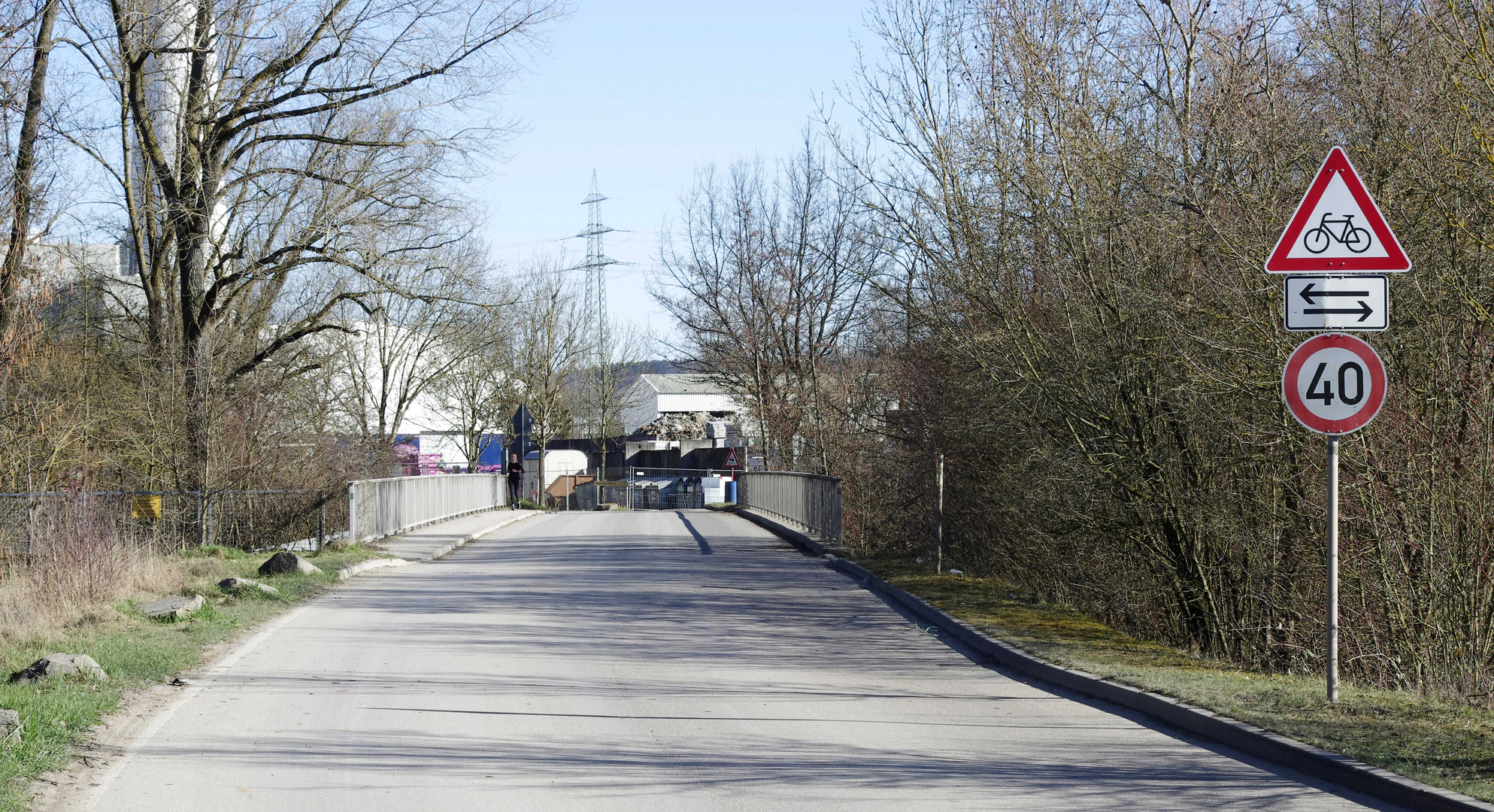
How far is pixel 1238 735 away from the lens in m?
7.31

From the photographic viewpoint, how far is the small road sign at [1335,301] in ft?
26.3

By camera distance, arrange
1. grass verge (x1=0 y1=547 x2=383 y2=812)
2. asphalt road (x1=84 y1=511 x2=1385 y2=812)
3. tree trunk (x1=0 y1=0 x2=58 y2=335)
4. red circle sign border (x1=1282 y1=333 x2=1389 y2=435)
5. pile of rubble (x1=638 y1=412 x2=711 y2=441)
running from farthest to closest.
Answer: pile of rubble (x1=638 y1=412 x2=711 y2=441) → tree trunk (x1=0 y1=0 x2=58 y2=335) → red circle sign border (x1=1282 y1=333 x2=1389 y2=435) → grass verge (x1=0 y1=547 x2=383 y2=812) → asphalt road (x1=84 y1=511 x2=1385 y2=812)

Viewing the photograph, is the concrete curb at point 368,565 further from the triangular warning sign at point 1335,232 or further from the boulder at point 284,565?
the triangular warning sign at point 1335,232

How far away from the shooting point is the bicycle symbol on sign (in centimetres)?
801

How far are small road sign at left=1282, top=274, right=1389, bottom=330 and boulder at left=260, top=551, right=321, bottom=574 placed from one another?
43.4 feet

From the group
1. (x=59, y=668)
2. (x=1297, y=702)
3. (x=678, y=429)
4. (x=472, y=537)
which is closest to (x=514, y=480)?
(x=472, y=537)

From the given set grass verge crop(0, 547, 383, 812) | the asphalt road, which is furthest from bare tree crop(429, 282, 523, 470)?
the asphalt road

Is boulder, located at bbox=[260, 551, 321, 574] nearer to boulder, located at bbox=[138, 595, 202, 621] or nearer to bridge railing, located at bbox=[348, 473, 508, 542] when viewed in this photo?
boulder, located at bbox=[138, 595, 202, 621]

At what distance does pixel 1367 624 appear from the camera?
10445 millimetres

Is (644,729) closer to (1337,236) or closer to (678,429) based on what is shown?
(1337,236)

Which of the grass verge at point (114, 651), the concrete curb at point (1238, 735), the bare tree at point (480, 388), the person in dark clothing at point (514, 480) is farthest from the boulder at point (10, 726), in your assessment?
the bare tree at point (480, 388)

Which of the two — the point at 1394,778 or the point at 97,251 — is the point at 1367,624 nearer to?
the point at 1394,778

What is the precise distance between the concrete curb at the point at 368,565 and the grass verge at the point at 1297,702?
9041 mm

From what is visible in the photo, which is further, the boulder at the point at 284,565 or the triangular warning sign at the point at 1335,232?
the boulder at the point at 284,565
